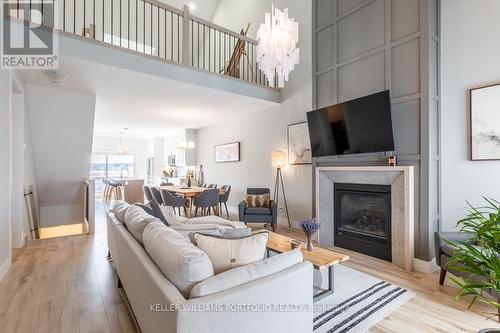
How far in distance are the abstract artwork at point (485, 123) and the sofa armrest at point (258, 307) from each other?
2775mm

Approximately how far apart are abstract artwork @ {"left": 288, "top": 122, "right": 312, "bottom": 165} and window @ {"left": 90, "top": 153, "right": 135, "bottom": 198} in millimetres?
8807

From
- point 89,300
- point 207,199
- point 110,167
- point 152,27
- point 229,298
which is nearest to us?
point 229,298

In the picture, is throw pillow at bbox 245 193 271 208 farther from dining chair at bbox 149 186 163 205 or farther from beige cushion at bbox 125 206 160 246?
beige cushion at bbox 125 206 160 246

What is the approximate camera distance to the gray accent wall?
3.05 m

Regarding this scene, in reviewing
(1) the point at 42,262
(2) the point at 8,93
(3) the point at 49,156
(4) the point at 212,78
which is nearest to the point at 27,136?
(3) the point at 49,156

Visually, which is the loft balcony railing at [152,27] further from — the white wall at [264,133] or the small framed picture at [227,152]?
the small framed picture at [227,152]

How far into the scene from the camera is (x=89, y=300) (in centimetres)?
238

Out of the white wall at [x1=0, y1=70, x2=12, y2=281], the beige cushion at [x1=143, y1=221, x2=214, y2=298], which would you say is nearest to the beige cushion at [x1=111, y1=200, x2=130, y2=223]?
the white wall at [x1=0, y1=70, x2=12, y2=281]

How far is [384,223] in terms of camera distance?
355cm

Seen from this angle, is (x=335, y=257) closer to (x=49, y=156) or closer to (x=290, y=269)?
(x=290, y=269)

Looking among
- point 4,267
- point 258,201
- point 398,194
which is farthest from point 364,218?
point 4,267

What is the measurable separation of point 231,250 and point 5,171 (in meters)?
3.13

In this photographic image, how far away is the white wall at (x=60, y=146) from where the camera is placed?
177 inches

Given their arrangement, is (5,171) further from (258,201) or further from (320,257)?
(258,201)
